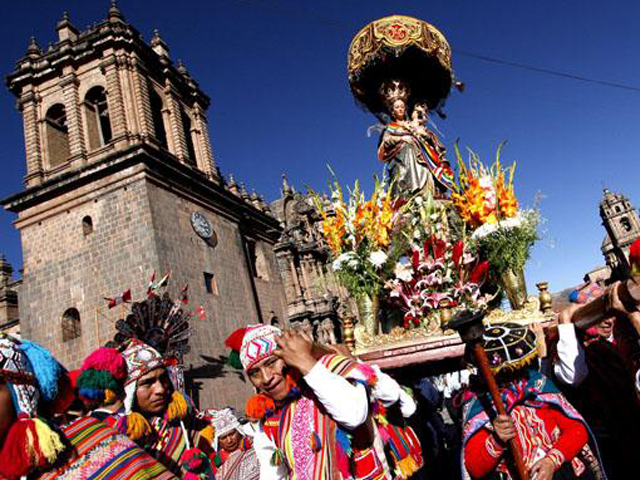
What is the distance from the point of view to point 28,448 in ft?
6.07

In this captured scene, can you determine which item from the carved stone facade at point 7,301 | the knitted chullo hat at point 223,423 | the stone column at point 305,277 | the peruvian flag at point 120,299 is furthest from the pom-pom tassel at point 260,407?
the carved stone facade at point 7,301

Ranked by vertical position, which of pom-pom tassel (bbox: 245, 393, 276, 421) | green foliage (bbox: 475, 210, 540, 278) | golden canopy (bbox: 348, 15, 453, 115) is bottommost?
pom-pom tassel (bbox: 245, 393, 276, 421)

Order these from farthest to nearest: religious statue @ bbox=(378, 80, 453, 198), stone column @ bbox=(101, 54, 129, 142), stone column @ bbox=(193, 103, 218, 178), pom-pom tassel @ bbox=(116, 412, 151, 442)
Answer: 1. stone column @ bbox=(193, 103, 218, 178)
2. stone column @ bbox=(101, 54, 129, 142)
3. religious statue @ bbox=(378, 80, 453, 198)
4. pom-pom tassel @ bbox=(116, 412, 151, 442)

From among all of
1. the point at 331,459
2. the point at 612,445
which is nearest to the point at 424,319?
the point at 612,445

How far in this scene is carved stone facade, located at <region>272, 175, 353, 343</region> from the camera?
3122 cm

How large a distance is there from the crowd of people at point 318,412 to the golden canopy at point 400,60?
13.3 feet

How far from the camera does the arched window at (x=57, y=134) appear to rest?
61.4 feet

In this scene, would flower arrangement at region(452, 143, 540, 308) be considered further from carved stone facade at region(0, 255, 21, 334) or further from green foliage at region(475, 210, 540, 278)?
carved stone facade at region(0, 255, 21, 334)

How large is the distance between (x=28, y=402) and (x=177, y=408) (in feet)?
6.75

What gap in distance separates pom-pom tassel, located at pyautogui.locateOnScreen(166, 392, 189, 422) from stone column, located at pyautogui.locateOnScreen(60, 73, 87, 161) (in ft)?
53.2

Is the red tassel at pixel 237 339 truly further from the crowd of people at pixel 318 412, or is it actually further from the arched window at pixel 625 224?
the arched window at pixel 625 224

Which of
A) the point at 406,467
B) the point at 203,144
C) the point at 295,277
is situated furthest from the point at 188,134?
the point at 406,467

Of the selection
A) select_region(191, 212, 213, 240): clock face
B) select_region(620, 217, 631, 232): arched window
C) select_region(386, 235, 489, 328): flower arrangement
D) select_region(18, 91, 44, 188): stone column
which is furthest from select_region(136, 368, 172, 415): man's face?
select_region(620, 217, 631, 232): arched window

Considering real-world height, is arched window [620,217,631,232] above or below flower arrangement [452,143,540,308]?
above
